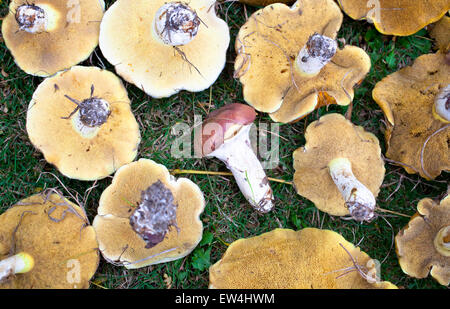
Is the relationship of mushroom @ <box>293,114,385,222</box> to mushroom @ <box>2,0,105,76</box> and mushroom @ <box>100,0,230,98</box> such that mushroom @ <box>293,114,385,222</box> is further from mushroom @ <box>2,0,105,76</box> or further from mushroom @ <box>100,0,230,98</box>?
mushroom @ <box>2,0,105,76</box>

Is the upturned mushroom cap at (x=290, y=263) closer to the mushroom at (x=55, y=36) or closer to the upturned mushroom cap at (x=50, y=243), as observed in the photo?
the upturned mushroom cap at (x=50, y=243)

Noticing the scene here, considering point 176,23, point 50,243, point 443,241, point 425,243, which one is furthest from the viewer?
point 425,243

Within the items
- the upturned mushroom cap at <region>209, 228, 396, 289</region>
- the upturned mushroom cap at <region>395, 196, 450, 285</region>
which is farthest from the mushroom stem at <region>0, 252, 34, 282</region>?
the upturned mushroom cap at <region>395, 196, 450, 285</region>

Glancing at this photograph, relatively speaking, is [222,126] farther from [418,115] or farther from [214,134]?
[418,115]

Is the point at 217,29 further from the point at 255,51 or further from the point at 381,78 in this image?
the point at 381,78

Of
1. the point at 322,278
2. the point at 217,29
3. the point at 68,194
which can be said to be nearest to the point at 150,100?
the point at 217,29

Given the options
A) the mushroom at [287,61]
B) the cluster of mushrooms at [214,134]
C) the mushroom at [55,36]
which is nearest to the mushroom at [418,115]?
the cluster of mushrooms at [214,134]

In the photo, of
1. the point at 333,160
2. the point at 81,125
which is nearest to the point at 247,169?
the point at 333,160
